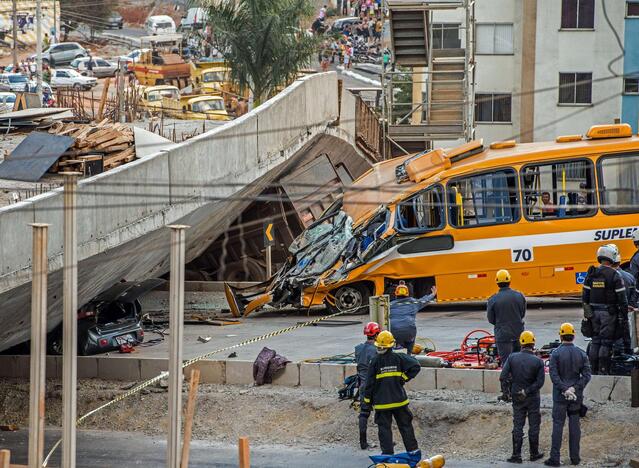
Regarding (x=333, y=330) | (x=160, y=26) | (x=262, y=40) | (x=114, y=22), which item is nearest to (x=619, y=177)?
(x=333, y=330)

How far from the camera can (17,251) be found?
16.2m

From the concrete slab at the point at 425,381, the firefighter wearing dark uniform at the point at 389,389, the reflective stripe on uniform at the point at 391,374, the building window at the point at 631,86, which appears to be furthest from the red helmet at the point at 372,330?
the building window at the point at 631,86

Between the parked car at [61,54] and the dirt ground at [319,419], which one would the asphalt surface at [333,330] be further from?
the parked car at [61,54]

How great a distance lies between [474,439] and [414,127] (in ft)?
67.6

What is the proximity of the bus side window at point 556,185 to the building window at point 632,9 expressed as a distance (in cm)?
2561

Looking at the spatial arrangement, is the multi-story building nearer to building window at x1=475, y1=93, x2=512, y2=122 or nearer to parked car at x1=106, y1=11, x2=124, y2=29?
building window at x1=475, y1=93, x2=512, y2=122

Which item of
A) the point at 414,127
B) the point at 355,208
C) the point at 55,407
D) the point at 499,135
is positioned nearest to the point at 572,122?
the point at 499,135

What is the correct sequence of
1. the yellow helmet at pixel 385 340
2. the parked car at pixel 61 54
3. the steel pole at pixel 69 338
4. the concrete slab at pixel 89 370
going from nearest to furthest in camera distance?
the steel pole at pixel 69 338
the yellow helmet at pixel 385 340
the concrete slab at pixel 89 370
the parked car at pixel 61 54

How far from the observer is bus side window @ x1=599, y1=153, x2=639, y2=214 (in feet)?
69.8

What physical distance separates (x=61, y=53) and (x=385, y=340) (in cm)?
5953

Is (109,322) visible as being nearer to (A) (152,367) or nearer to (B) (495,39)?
(A) (152,367)

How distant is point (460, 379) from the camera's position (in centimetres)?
1697

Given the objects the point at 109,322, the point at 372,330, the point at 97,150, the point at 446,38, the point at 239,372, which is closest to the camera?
the point at 372,330

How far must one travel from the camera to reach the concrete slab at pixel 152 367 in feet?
61.6
